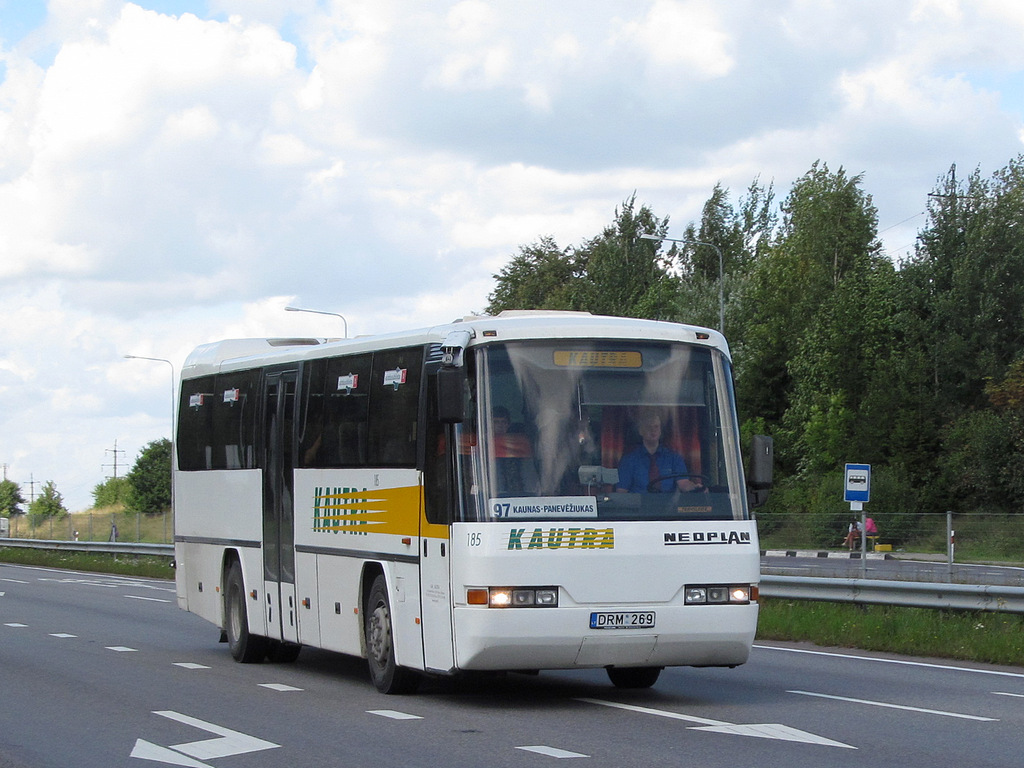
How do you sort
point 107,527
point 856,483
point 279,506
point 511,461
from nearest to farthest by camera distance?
point 511,461 → point 279,506 → point 856,483 → point 107,527

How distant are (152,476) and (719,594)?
13478 cm

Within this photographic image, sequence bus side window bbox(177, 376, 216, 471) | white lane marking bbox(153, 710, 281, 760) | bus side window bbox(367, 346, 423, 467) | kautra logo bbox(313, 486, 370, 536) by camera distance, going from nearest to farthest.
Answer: white lane marking bbox(153, 710, 281, 760) < bus side window bbox(367, 346, 423, 467) < kautra logo bbox(313, 486, 370, 536) < bus side window bbox(177, 376, 216, 471)

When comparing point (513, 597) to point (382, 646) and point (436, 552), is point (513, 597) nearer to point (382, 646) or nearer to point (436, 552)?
point (436, 552)

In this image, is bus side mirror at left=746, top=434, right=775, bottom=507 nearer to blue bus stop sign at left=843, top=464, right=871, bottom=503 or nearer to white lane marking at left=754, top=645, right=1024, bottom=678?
white lane marking at left=754, top=645, right=1024, bottom=678

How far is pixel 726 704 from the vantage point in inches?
502

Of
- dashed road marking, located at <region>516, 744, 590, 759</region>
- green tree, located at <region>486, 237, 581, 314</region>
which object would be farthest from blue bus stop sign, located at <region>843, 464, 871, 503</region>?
green tree, located at <region>486, 237, 581, 314</region>

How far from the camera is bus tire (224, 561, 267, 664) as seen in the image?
56.0 feet

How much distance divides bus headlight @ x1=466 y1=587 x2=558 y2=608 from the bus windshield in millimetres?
511

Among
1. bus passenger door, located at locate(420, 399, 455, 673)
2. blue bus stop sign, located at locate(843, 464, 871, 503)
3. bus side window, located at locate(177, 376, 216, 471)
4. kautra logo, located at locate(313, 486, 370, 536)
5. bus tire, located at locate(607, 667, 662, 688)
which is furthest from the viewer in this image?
blue bus stop sign, located at locate(843, 464, 871, 503)

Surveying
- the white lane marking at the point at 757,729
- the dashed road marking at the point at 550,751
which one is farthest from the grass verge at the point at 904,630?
the dashed road marking at the point at 550,751

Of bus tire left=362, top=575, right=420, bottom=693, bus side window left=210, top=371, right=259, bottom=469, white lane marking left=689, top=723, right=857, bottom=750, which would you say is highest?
bus side window left=210, top=371, right=259, bottom=469

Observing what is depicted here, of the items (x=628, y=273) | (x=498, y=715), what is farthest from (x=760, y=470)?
(x=628, y=273)

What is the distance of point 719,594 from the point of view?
1249cm

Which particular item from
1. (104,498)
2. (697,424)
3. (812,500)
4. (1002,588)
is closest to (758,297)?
(812,500)
